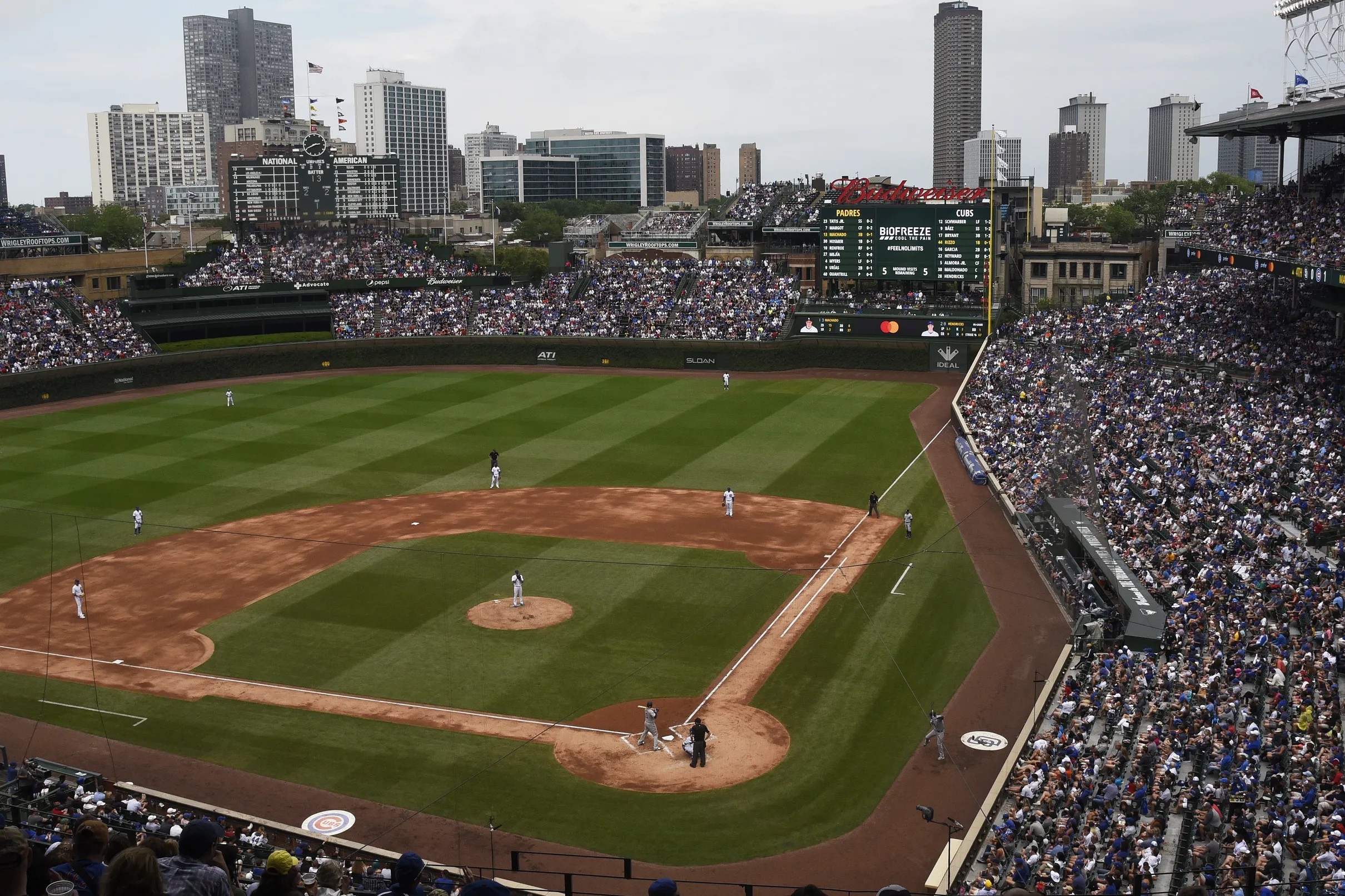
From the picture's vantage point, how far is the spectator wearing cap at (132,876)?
581cm

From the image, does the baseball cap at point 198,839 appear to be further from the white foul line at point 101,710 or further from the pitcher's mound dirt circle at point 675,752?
the white foul line at point 101,710

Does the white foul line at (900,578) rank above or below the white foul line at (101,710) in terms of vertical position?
above

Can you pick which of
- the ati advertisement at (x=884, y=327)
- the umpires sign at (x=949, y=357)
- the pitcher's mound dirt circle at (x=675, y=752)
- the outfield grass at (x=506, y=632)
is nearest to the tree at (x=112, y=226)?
the ati advertisement at (x=884, y=327)

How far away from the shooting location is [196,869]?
679 centimetres

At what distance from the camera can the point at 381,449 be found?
50750 mm

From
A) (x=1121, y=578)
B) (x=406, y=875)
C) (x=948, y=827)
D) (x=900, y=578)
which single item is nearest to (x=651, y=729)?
(x=948, y=827)

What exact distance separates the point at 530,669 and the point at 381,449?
84.4ft

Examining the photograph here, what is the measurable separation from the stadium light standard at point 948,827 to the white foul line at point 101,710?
15.8 m

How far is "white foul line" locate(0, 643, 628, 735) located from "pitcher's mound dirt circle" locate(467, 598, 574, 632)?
440 cm

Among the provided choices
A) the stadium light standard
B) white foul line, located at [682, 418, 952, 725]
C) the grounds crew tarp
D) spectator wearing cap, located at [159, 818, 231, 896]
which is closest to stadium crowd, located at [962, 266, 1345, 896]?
the grounds crew tarp

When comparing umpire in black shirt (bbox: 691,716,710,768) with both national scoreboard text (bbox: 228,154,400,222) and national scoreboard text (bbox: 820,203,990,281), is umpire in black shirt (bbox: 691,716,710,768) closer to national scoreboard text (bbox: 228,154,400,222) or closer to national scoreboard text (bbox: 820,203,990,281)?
national scoreboard text (bbox: 820,203,990,281)

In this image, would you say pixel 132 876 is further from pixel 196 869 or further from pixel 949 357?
pixel 949 357

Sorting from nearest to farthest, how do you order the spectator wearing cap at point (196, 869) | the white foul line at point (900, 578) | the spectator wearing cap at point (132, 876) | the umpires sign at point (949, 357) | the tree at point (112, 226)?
1. the spectator wearing cap at point (132, 876)
2. the spectator wearing cap at point (196, 869)
3. the white foul line at point (900, 578)
4. the umpires sign at point (949, 357)
5. the tree at point (112, 226)

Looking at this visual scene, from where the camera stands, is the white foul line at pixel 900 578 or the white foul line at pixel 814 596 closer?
the white foul line at pixel 814 596
